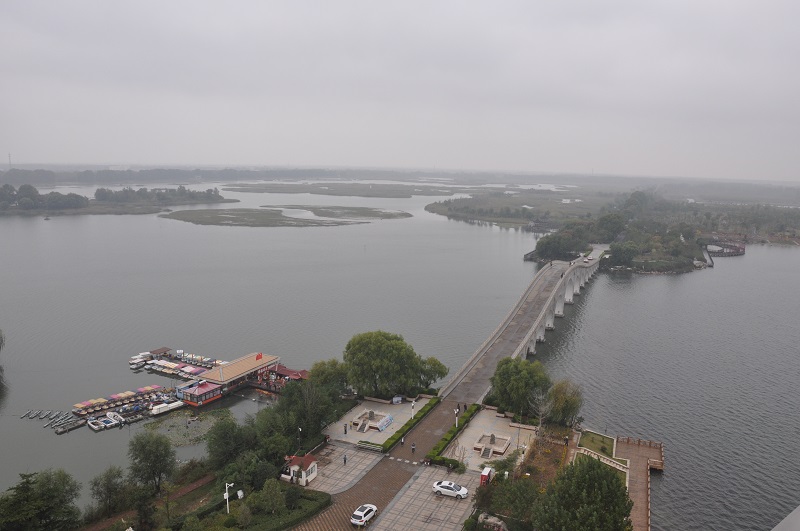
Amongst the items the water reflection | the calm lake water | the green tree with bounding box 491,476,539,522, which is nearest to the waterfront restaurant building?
the calm lake water

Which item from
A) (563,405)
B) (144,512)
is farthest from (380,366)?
(144,512)

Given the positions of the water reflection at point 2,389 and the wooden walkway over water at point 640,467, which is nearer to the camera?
the wooden walkway over water at point 640,467

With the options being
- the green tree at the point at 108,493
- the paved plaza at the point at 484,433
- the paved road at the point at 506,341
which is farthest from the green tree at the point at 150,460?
the paved road at the point at 506,341

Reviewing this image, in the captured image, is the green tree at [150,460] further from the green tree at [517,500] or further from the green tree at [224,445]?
the green tree at [517,500]

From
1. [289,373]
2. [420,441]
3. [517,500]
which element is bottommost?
[289,373]

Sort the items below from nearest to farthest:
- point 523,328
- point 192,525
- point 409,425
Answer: point 192,525 < point 409,425 < point 523,328

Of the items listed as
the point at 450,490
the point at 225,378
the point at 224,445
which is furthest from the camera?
the point at 225,378

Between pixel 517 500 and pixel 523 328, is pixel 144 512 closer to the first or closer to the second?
pixel 517 500

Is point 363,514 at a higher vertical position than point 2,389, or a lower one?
higher
